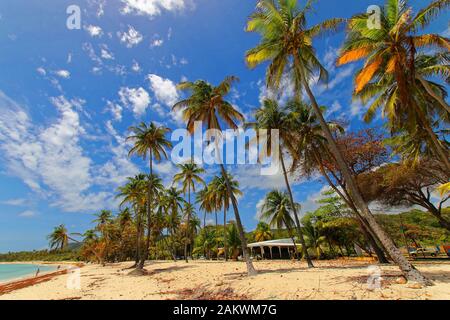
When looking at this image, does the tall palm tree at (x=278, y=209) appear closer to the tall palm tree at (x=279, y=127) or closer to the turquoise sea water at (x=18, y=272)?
the tall palm tree at (x=279, y=127)

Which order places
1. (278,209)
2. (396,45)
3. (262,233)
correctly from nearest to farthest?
(396,45)
(278,209)
(262,233)

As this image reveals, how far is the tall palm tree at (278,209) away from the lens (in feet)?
98.8

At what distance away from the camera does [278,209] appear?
101 ft

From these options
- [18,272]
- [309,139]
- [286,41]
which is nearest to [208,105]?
[286,41]

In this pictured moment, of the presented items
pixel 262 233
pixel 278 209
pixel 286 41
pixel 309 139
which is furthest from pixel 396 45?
pixel 262 233

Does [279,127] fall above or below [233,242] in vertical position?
above

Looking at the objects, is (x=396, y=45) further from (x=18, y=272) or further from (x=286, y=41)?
(x=18, y=272)

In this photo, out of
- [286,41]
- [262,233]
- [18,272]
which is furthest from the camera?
[18,272]

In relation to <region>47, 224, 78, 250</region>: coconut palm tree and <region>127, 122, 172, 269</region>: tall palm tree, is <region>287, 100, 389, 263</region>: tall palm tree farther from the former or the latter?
<region>47, 224, 78, 250</region>: coconut palm tree

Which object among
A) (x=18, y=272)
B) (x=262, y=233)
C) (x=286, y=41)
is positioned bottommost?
(x=18, y=272)

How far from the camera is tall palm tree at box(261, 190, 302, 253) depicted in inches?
1186

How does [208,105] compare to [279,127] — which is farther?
[279,127]

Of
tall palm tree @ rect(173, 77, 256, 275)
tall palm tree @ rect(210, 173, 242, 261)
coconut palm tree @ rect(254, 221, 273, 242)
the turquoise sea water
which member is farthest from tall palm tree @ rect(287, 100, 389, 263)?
the turquoise sea water
